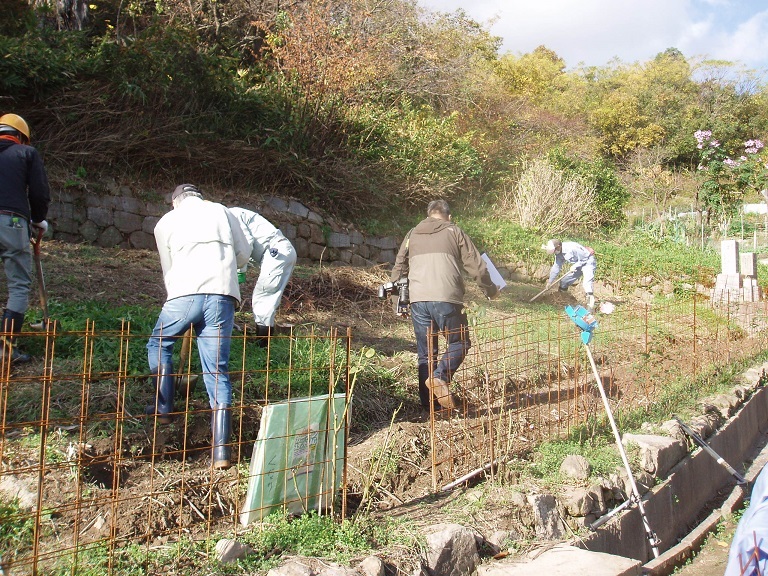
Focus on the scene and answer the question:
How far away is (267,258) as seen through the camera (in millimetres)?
5176

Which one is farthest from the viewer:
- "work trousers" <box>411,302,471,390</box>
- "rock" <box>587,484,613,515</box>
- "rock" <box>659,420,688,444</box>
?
"rock" <box>659,420,688,444</box>

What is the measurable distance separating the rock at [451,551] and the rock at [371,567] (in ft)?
0.94

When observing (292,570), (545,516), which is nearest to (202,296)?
(292,570)

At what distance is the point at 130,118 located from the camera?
920 cm

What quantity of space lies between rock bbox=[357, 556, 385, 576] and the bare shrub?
40.5 feet

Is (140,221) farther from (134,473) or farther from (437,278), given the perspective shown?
(134,473)

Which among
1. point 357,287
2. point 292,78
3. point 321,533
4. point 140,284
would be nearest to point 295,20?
point 292,78

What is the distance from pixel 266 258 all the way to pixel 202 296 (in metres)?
1.41

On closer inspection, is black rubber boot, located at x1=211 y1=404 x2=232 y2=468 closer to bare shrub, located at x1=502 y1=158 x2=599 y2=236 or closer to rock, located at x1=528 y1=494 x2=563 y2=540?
rock, located at x1=528 y1=494 x2=563 y2=540

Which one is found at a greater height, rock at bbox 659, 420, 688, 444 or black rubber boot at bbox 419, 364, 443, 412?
black rubber boot at bbox 419, 364, 443, 412

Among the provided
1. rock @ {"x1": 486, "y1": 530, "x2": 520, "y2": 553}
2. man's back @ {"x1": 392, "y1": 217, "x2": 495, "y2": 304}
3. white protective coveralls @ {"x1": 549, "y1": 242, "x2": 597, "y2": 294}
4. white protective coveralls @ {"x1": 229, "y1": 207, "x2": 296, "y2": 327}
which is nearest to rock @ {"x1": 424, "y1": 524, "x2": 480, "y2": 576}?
rock @ {"x1": 486, "y1": 530, "x2": 520, "y2": 553}

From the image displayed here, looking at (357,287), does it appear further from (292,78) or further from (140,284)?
(292,78)

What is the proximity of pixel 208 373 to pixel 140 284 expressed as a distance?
13.2ft

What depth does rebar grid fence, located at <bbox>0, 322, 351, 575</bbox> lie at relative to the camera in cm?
273
